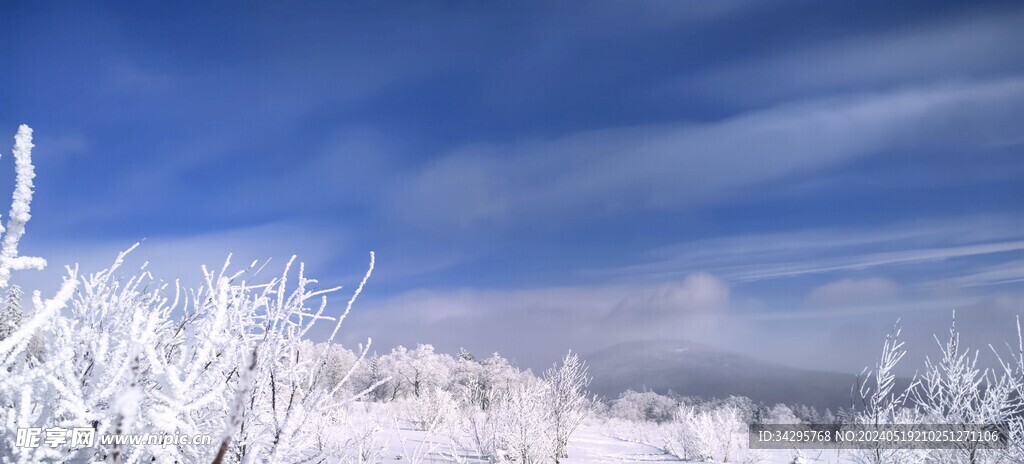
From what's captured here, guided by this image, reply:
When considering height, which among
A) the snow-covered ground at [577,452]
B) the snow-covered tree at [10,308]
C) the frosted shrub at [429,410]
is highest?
the snow-covered tree at [10,308]

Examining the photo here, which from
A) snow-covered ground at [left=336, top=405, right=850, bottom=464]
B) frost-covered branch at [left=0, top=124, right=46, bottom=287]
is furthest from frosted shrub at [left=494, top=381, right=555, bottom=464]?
frost-covered branch at [left=0, top=124, right=46, bottom=287]

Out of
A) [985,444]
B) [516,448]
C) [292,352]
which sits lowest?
[516,448]

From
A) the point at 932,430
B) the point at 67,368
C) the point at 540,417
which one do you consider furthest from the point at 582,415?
the point at 67,368

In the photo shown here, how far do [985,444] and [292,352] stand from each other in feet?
30.5

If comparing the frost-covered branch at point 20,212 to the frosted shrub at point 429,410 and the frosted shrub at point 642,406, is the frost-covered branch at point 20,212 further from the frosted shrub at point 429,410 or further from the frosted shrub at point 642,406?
the frosted shrub at point 642,406

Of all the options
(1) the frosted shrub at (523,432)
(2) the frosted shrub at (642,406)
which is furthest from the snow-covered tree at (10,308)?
(2) the frosted shrub at (642,406)

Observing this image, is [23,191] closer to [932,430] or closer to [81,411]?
[81,411]

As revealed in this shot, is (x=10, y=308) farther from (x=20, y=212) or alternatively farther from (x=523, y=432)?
(x=523, y=432)

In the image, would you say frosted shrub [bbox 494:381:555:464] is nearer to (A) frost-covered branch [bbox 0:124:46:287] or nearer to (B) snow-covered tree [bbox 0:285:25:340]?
(B) snow-covered tree [bbox 0:285:25:340]

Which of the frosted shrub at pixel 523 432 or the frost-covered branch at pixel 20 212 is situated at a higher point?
the frost-covered branch at pixel 20 212

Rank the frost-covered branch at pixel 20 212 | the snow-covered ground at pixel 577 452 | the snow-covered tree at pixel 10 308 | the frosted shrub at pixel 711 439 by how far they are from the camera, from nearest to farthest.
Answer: the frost-covered branch at pixel 20 212, the snow-covered tree at pixel 10 308, the snow-covered ground at pixel 577 452, the frosted shrub at pixel 711 439

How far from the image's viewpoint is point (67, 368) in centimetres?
285

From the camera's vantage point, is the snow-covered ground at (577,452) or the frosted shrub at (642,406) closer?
the snow-covered ground at (577,452)

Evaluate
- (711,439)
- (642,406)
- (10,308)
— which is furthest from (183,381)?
(642,406)
